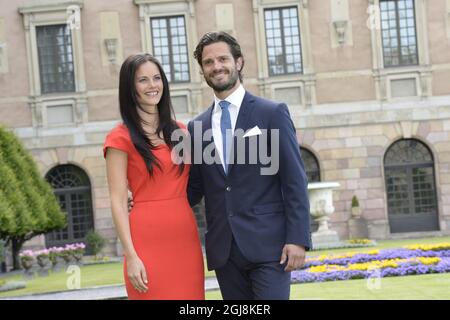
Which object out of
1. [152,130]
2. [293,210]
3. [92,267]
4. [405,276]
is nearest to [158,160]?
[152,130]

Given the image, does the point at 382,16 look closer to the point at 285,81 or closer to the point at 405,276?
the point at 285,81

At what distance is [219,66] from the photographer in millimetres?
5527

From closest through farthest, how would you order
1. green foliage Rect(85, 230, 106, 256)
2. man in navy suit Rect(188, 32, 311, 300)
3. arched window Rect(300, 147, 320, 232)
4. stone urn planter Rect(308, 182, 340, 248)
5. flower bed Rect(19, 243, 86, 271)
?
1. man in navy suit Rect(188, 32, 311, 300)
2. flower bed Rect(19, 243, 86, 271)
3. stone urn planter Rect(308, 182, 340, 248)
4. green foliage Rect(85, 230, 106, 256)
5. arched window Rect(300, 147, 320, 232)

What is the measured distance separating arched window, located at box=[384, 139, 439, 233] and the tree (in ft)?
30.4

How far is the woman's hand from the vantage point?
17.3 ft

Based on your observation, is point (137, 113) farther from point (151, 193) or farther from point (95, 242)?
point (95, 242)

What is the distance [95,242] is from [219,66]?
69.3 feet

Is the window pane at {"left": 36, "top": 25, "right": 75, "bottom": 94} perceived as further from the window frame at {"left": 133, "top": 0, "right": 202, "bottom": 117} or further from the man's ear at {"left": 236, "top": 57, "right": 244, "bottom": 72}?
the man's ear at {"left": 236, "top": 57, "right": 244, "bottom": 72}

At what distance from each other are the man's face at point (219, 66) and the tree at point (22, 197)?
13.0 meters

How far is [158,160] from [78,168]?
22161 mm

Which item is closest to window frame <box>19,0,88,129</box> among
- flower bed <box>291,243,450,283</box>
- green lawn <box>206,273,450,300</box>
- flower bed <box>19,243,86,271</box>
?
flower bed <box>19,243,86,271</box>

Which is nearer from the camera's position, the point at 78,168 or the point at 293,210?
the point at 293,210
